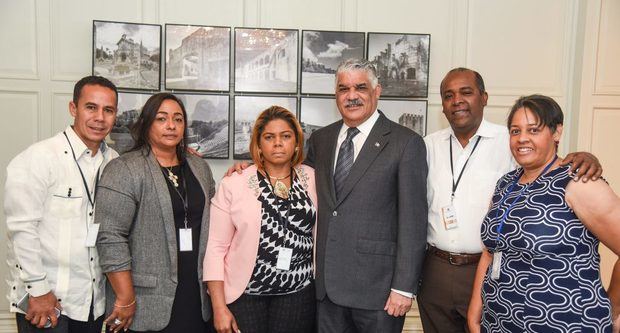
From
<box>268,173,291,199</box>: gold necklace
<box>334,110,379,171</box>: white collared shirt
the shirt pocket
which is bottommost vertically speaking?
the shirt pocket

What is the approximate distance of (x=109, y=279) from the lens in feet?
6.52

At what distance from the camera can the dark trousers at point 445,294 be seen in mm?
2260

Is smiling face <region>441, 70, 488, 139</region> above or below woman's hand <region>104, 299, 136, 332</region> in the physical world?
above

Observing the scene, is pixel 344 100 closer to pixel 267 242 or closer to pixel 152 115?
pixel 267 242

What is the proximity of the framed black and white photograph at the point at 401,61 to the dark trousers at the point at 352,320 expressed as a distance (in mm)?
2036

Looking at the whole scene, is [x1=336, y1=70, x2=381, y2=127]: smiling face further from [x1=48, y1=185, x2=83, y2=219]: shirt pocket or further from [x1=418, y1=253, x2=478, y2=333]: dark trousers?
[x1=48, y1=185, x2=83, y2=219]: shirt pocket

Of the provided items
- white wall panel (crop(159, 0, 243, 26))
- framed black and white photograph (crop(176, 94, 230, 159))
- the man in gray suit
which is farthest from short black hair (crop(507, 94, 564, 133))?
white wall panel (crop(159, 0, 243, 26))

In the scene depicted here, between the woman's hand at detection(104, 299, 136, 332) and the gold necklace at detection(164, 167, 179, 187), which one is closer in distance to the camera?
the woman's hand at detection(104, 299, 136, 332)

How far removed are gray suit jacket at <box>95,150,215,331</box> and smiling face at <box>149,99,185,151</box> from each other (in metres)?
0.14

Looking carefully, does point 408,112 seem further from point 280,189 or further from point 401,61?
point 280,189

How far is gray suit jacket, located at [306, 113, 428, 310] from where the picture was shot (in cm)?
205

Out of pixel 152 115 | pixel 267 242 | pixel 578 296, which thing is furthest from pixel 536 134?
pixel 152 115

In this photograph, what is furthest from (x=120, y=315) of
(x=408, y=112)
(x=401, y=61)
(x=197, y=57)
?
(x=401, y=61)

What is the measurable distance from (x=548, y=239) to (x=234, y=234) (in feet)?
4.40
